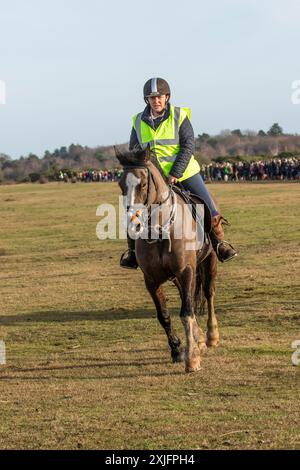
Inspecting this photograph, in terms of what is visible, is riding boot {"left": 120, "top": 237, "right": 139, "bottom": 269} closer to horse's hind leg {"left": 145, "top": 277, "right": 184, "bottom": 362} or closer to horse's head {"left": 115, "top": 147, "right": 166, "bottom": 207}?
horse's hind leg {"left": 145, "top": 277, "right": 184, "bottom": 362}

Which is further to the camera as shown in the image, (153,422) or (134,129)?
(134,129)

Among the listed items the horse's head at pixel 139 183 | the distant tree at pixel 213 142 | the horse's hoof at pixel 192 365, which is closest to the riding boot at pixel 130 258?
the horse's head at pixel 139 183

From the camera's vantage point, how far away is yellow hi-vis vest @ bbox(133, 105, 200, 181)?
12.4 metres

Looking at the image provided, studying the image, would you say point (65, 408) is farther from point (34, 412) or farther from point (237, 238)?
point (237, 238)

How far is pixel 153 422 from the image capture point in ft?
30.0

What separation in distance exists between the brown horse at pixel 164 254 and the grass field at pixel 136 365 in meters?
0.34

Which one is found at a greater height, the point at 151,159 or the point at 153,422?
the point at 151,159

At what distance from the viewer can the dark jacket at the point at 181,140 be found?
12383mm

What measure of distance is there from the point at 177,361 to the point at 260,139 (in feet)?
534

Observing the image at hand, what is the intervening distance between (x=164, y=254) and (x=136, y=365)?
1.50 m

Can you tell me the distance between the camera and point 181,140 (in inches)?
493

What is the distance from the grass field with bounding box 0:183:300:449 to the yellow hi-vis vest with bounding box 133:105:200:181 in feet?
8.49

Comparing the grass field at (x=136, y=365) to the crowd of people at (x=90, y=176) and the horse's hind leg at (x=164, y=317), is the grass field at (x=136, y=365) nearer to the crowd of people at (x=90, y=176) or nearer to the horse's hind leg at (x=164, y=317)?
the horse's hind leg at (x=164, y=317)
